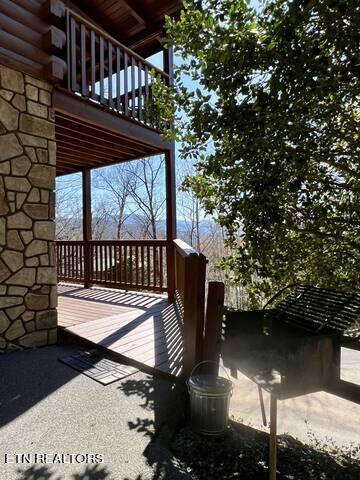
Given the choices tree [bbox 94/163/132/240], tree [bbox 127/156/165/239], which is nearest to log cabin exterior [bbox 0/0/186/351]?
tree [bbox 127/156/165/239]

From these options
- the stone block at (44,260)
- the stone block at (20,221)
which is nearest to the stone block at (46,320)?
the stone block at (44,260)

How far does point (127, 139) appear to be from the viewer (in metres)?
4.70

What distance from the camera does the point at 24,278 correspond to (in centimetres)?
337

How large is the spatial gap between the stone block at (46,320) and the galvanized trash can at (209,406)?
2111 millimetres

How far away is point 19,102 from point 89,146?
5.95 feet

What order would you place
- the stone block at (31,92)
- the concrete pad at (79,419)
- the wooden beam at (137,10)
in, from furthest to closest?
the wooden beam at (137,10) < the stone block at (31,92) < the concrete pad at (79,419)

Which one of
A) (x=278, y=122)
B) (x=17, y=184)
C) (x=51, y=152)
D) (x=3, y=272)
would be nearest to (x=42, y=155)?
(x=51, y=152)

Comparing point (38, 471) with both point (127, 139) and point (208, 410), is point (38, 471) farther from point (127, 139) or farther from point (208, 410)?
point (127, 139)

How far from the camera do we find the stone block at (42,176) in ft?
11.3

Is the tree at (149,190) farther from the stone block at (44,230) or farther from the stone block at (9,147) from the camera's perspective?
the stone block at (9,147)

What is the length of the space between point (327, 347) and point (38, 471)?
5.33ft

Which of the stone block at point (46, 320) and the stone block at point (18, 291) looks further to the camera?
the stone block at point (46, 320)

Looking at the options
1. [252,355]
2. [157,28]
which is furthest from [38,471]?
[157,28]

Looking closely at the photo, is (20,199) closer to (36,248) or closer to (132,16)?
(36,248)
